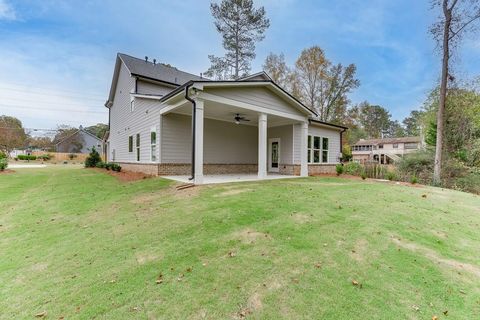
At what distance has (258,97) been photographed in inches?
427

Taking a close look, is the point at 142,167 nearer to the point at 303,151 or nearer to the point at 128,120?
the point at 128,120

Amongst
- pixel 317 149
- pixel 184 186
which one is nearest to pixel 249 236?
pixel 184 186

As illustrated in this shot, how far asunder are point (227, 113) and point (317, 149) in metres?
6.89

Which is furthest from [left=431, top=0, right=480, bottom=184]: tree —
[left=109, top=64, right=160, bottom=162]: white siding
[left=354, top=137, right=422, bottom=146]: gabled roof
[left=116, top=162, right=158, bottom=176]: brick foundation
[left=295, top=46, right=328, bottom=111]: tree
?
[left=354, top=137, right=422, bottom=146]: gabled roof

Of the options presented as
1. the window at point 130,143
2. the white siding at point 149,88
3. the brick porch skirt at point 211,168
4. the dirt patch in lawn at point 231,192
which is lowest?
the dirt patch in lawn at point 231,192

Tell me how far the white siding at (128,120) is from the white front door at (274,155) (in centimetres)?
709

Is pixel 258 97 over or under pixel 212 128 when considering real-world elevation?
over

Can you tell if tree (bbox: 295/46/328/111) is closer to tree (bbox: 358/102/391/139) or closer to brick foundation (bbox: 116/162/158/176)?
brick foundation (bbox: 116/162/158/176)

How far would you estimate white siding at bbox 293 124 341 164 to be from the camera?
533 inches

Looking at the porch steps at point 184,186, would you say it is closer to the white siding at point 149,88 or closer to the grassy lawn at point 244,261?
the grassy lawn at point 244,261

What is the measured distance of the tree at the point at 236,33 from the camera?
72.9 ft

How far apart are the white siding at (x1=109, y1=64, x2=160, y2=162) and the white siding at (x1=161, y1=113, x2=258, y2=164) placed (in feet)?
2.90

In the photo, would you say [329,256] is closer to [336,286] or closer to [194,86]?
[336,286]

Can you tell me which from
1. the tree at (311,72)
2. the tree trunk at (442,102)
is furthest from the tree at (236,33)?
the tree trunk at (442,102)
